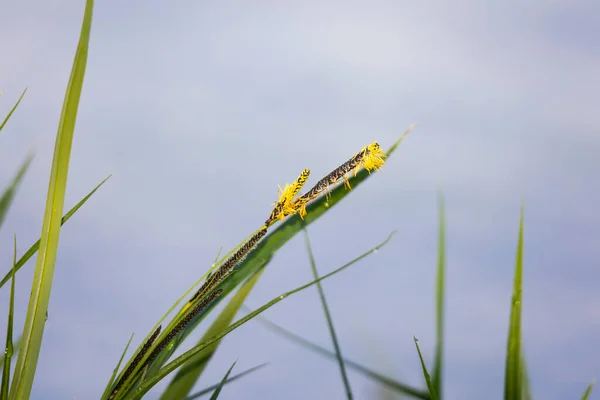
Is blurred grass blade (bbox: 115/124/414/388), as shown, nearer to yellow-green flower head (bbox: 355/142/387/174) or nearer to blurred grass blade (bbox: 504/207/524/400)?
yellow-green flower head (bbox: 355/142/387/174)

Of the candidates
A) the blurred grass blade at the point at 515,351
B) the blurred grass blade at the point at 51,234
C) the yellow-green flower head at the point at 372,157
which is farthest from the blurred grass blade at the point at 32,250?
the blurred grass blade at the point at 515,351

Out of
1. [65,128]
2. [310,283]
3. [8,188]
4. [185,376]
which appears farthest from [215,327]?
[8,188]

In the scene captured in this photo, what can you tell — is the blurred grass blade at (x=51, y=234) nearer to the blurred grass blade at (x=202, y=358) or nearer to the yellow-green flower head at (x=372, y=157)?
the blurred grass blade at (x=202, y=358)

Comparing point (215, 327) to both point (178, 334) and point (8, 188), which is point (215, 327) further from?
point (8, 188)

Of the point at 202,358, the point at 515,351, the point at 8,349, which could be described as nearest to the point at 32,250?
the point at 8,349

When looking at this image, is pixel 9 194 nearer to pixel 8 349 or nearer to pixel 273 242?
pixel 8 349
